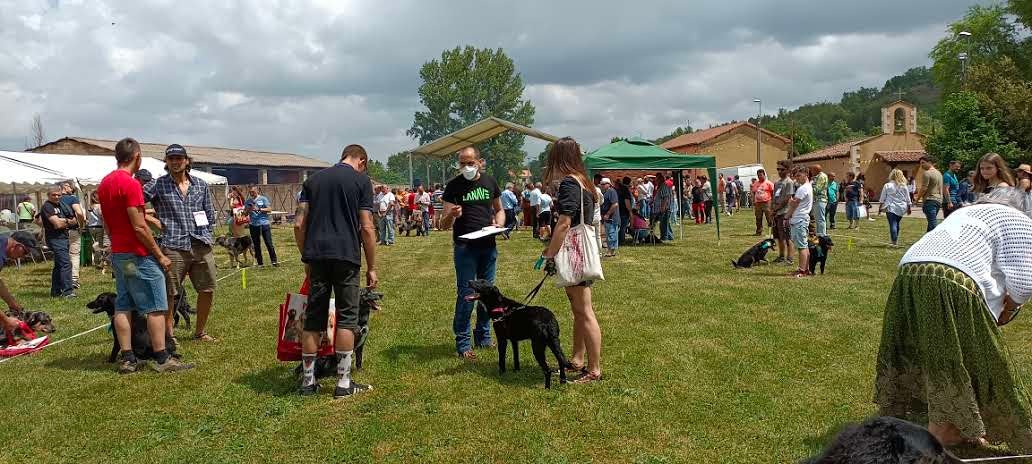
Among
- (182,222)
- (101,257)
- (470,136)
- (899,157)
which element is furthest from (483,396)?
(899,157)

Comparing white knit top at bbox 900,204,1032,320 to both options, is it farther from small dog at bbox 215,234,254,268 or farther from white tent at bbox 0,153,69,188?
white tent at bbox 0,153,69,188

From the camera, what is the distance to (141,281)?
5.21 metres

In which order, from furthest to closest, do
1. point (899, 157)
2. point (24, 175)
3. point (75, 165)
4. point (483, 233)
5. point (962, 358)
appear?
point (899, 157) → point (75, 165) → point (24, 175) → point (483, 233) → point (962, 358)

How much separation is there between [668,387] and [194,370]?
3935mm

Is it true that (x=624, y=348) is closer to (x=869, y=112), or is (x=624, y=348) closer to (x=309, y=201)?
(x=309, y=201)

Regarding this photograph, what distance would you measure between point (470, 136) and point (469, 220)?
1623 centimetres

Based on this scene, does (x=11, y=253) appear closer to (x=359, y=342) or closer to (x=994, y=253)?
(x=359, y=342)

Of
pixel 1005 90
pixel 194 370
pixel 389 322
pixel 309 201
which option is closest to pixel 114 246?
pixel 194 370

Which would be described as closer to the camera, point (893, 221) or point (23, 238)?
point (23, 238)

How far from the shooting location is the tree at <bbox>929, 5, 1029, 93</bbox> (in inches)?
1740

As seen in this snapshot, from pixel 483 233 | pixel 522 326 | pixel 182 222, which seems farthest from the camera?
pixel 182 222

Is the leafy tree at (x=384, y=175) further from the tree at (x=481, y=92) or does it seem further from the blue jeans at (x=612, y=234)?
the blue jeans at (x=612, y=234)

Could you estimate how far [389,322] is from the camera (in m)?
7.29

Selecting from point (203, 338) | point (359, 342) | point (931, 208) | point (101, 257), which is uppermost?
point (931, 208)
